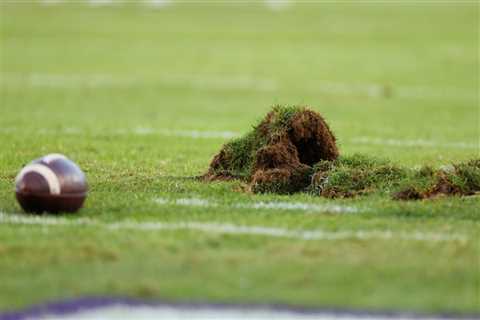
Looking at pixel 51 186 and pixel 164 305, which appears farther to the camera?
pixel 51 186

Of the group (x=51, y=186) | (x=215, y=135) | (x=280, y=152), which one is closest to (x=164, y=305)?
(x=51, y=186)

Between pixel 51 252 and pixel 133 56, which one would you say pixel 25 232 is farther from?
pixel 133 56

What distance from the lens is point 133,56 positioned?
38531 millimetres

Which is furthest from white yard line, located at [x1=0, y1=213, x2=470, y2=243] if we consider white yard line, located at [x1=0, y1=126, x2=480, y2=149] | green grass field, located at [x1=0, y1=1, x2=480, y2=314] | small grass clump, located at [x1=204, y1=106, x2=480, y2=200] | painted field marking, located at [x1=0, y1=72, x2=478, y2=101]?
painted field marking, located at [x1=0, y1=72, x2=478, y2=101]

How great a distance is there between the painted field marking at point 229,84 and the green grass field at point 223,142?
0.08 metres

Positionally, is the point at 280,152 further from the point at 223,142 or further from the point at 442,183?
the point at 223,142

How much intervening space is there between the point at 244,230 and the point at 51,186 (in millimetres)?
1699

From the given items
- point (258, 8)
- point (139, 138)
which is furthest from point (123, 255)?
point (258, 8)

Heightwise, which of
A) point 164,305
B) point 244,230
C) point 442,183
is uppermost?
point 442,183

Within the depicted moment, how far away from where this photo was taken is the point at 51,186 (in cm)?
995

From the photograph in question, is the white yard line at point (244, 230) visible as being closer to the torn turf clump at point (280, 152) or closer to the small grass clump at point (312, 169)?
the small grass clump at point (312, 169)

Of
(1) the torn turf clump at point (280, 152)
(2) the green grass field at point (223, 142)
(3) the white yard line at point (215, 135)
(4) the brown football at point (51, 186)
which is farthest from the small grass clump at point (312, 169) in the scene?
(3) the white yard line at point (215, 135)

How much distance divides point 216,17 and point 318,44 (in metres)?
10.0

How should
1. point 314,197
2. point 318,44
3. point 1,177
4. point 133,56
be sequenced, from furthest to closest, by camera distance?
point 318,44
point 133,56
point 1,177
point 314,197
